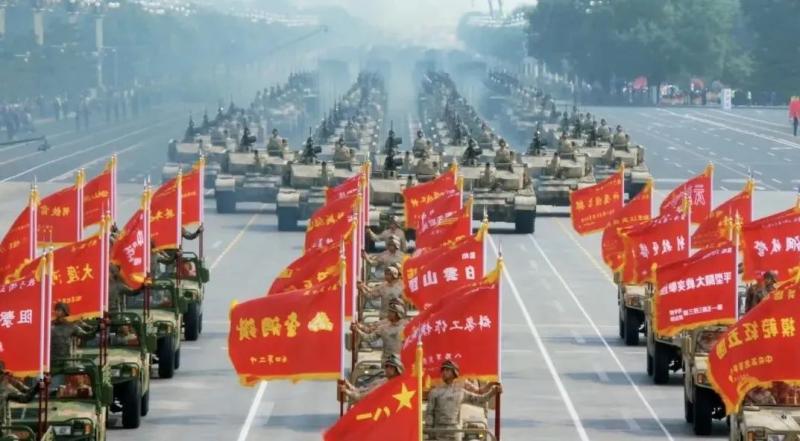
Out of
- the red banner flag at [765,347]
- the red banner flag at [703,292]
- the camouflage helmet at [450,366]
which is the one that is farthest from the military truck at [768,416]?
the camouflage helmet at [450,366]

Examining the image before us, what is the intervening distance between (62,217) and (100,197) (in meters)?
3.49

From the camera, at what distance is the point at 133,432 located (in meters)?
34.9

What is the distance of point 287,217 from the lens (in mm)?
71188

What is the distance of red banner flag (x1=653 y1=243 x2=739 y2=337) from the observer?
1319 inches

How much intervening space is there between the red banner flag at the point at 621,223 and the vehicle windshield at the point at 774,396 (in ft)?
39.4

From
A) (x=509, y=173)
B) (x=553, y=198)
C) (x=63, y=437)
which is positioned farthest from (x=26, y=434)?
(x=553, y=198)

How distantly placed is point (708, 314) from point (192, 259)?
42.2ft

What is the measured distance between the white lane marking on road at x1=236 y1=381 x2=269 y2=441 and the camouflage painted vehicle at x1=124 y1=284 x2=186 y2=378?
4.60 feet

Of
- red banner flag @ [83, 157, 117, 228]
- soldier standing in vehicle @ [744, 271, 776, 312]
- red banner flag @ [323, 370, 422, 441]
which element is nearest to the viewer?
red banner flag @ [323, 370, 422, 441]

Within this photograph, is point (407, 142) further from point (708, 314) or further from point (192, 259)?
point (708, 314)

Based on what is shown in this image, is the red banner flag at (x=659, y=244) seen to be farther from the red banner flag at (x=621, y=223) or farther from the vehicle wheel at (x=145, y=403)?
the vehicle wheel at (x=145, y=403)

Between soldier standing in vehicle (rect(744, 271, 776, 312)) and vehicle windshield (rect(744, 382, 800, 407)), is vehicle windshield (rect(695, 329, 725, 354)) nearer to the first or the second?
soldier standing in vehicle (rect(744, 271, 776, 312))

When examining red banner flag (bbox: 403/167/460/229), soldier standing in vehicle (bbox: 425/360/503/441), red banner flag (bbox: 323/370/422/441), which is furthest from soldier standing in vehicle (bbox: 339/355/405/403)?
red banner flag (bbox: 403/167/460/229)

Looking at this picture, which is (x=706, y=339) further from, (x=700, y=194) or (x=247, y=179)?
(x=247, y=179)
